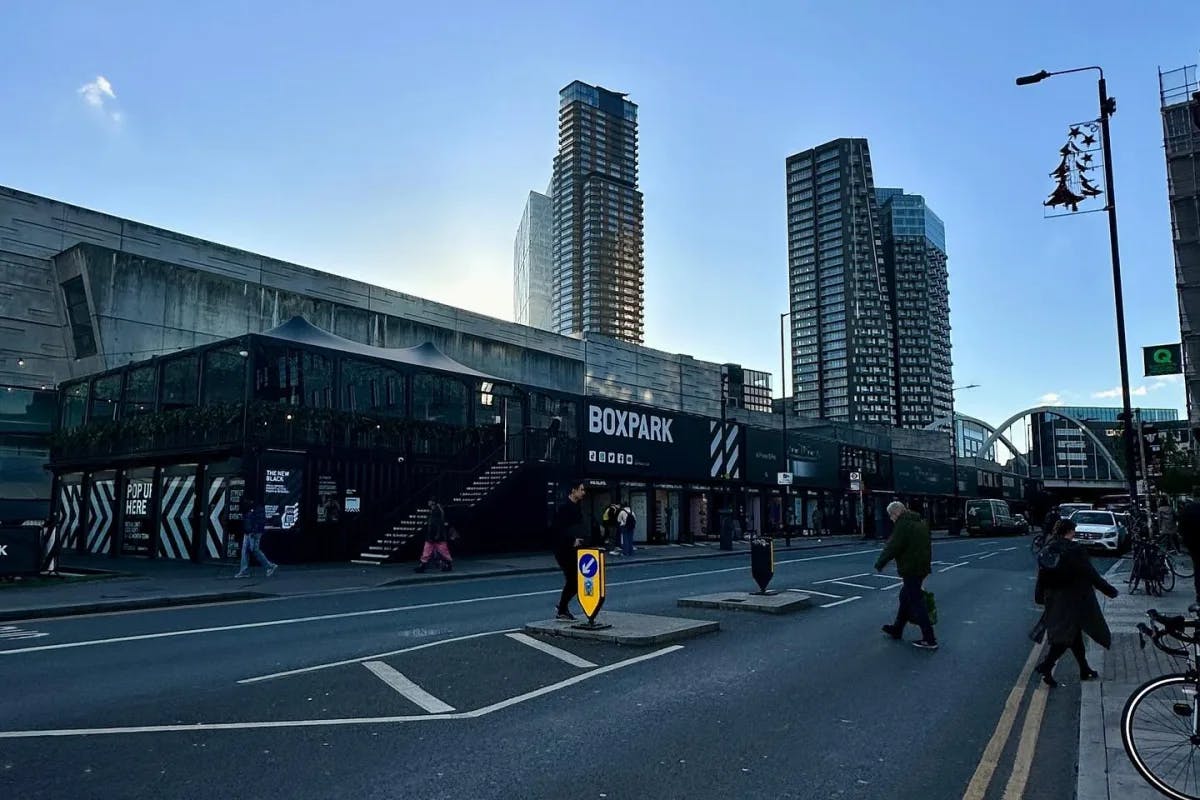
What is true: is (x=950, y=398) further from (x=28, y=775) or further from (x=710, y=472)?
(x=28, y=775)

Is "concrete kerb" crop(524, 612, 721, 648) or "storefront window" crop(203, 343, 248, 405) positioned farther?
"storefront window" crop(203, 343, 248, 405)

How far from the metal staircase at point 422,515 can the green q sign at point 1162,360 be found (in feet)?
61.3

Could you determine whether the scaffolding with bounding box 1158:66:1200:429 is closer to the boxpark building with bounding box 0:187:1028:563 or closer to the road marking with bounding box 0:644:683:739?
the boxpark building with bounding box 0:187:1028:563

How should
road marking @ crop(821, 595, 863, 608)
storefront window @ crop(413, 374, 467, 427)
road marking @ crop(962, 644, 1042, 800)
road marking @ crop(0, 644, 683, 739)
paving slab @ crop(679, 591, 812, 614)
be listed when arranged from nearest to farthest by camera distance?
road marking @ crop(962, 644, 1042, 800)
road marking @ crop(0, 644, 683, 739)
paving slab @ crop(679, 591, 812, 614)
road marking @ crop(821, 595, 863, 608)
storefront window @ crop(413, 374, 467, 427)

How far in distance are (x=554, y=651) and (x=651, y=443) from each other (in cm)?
2620

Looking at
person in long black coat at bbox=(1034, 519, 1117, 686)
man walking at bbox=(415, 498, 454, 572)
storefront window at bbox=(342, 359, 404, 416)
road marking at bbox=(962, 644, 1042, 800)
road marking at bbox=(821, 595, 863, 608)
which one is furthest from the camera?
storefront window at bbox=(342, 359, 404, 416)

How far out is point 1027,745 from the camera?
5926mm

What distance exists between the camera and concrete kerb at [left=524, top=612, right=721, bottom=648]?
32.0 feet

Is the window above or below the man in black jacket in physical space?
above

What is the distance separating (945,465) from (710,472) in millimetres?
36230

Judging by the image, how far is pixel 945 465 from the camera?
6631 cm

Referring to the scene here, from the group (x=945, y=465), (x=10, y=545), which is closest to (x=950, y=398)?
(x=945, y=465)

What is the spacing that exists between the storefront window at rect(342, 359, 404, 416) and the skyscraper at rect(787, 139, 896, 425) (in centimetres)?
15494

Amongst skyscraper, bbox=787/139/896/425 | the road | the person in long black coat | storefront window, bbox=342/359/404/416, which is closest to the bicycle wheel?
the road
